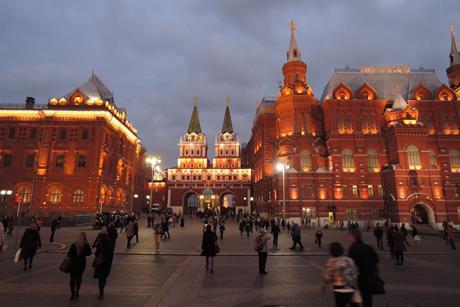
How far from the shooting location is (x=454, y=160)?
47.4m

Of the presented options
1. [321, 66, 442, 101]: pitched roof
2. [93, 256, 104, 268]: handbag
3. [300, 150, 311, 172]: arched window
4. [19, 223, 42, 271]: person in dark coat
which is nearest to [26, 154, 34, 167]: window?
[19, 223, 42, 271]: person in dark coat

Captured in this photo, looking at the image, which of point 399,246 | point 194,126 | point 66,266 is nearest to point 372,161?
point 399,246

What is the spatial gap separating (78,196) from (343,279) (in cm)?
4777

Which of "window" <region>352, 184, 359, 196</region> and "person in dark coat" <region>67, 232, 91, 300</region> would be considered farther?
"window" <region>352, 184, 359, 196</region>

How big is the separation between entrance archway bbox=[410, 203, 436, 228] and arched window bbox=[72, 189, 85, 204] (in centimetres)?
5082

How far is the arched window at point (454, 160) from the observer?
46969mm

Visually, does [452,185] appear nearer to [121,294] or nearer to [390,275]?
[390,275]

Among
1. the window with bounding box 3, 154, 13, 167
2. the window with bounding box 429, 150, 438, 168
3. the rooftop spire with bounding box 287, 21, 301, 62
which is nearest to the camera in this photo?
the window with bounding box 3, 154, 13, 167

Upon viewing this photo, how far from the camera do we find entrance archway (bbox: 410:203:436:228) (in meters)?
43.0

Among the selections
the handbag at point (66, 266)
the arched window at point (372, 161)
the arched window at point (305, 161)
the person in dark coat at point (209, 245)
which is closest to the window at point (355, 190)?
the arched window at point (372, 161)

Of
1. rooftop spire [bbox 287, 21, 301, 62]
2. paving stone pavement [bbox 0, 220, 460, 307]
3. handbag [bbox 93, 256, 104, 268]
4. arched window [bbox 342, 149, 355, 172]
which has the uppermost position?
rooftop spire [bbox 287, 21, 301, 62]

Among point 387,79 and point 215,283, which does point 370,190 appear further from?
point 215,283

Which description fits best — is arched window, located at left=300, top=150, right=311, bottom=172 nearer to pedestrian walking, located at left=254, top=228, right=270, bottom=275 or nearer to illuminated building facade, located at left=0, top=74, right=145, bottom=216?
illuminated building facade, located at left=0, top=74, right=145, bottom=216

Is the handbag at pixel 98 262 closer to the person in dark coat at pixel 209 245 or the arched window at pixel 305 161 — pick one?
the person in dark coat at pixel 209 245
